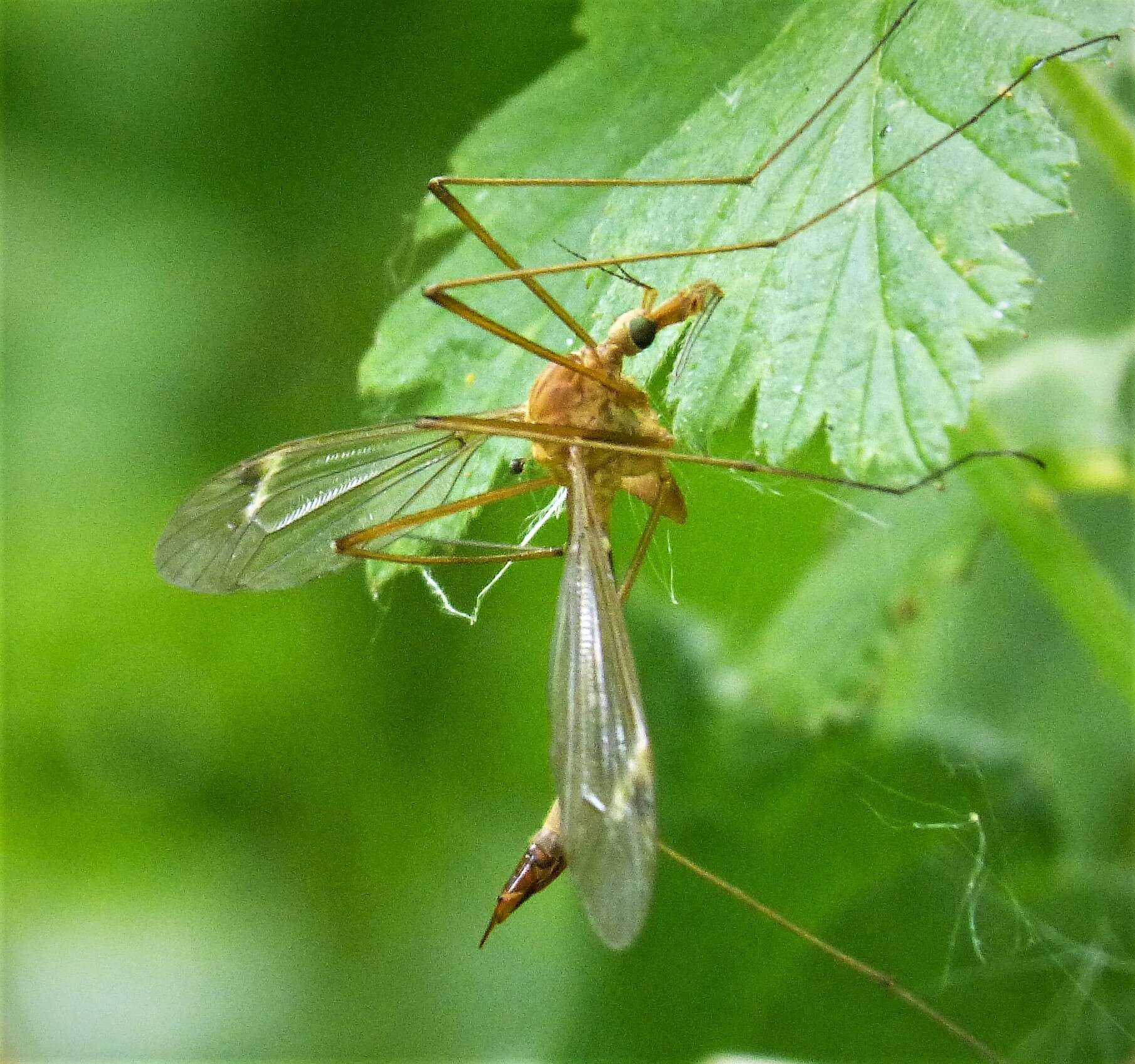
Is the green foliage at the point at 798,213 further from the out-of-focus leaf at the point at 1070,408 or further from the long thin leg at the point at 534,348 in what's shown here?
the out-of-focus leaf at the point at 1070,408

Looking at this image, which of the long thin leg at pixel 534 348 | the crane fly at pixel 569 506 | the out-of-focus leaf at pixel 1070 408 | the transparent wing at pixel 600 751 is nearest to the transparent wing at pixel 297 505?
the crane fly at pixel 569 506

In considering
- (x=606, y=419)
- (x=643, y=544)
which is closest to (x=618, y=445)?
(x=606, y=419)

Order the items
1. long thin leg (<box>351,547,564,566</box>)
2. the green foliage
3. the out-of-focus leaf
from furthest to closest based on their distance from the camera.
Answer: the out-of-focus leaf, long thin leg (<box>351,547,564,566</box>), the green foliage

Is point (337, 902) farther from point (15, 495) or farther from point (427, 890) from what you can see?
point (15, 495)

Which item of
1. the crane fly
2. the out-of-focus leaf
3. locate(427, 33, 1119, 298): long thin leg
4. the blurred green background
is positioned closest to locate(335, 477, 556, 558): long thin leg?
the crane fly

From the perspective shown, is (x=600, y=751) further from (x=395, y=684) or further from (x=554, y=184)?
(x=395, y=684)

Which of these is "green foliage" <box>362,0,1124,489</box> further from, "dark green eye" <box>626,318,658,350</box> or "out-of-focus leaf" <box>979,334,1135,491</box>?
"out-of-focus leaf" <box>979,334,1135,491</box>

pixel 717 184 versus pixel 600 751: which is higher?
pixel 717 184
